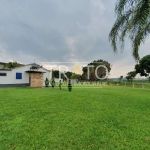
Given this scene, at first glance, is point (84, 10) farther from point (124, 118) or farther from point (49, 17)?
point (124, 118)

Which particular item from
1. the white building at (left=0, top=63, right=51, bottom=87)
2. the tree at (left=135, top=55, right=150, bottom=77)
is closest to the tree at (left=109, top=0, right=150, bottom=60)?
the white building at (left=0, top=63, right=51, bottom=87)

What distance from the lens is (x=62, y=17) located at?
9.14m

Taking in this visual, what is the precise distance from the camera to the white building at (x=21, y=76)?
12469 millimetres

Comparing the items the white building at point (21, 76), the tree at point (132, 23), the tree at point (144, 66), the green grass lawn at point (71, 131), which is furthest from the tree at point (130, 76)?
the green grass lawn at point (71, 131)

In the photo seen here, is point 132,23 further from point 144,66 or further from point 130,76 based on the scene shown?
point 130,76

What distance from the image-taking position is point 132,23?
3809mm

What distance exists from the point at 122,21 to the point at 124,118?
3.91 meters

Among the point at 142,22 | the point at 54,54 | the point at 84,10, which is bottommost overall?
the point at 142,22

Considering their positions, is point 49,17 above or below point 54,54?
above

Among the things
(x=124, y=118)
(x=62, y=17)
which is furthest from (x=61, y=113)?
(x=62, y=17)

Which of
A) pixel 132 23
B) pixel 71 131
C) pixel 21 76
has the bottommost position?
pixel 71 131

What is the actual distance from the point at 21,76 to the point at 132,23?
13.7 m

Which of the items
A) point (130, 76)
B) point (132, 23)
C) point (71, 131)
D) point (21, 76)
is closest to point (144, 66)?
point (130, 76)

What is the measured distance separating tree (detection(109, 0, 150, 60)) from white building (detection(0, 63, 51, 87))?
11.7 m
